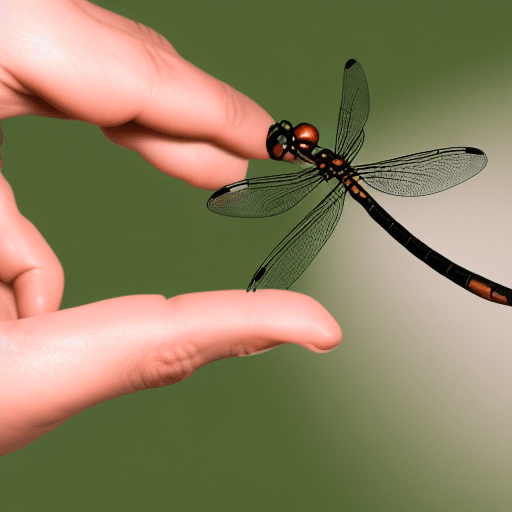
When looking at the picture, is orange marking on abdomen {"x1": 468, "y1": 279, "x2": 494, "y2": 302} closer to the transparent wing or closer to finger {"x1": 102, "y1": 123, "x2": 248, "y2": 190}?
the transparent wing

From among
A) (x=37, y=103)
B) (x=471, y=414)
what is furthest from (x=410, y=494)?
(x=37, y=103)

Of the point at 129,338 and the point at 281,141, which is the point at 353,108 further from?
the point at 129,338

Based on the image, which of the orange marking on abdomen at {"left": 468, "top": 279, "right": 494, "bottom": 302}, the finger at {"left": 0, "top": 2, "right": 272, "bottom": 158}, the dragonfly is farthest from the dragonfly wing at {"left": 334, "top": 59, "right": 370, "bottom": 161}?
the orange marking on abdomen at {"left": 468, "top": 279, "right": 494, "bottom": 302}

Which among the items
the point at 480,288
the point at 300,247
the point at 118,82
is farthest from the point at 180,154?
the point at 480,288

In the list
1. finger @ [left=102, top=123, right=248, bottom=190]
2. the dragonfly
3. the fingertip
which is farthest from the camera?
finger @ [left=102, top=123, right=248, bottom=190]

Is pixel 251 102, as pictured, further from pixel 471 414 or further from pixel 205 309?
pixel 471 414

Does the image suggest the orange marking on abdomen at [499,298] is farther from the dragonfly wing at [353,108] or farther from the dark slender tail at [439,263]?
the dragonfly wing at [353,108]
